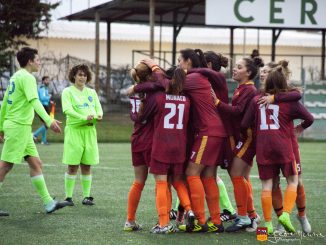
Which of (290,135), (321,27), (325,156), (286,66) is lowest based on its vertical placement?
(325,156)

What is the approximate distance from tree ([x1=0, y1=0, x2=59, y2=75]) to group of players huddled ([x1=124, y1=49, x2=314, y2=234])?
2091cm

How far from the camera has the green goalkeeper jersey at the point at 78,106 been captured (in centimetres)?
1031

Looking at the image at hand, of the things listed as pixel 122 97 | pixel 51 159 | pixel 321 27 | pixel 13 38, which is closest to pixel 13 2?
pixel 13 38

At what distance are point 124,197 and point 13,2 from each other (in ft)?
69.0

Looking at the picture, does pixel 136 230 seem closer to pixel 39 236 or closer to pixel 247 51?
pixel 39 236

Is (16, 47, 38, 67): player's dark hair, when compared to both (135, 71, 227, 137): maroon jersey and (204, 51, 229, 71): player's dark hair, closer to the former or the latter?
(135, 71, 227, 137): maroon jersey

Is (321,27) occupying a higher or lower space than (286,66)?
higher

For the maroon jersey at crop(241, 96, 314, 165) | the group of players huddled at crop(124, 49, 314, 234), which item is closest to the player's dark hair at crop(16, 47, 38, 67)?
the group of players huddled at crop(124, 49, 314, 234)

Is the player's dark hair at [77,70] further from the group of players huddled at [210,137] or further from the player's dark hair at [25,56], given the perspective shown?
the group of players huddled at [210,137]

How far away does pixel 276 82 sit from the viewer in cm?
825

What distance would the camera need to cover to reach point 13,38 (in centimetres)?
3241

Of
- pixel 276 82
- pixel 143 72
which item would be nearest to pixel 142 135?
pixel 143 72

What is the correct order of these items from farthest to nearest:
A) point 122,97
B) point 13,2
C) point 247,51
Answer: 1. point 247,51
2. point 122,97
3. point 13,2

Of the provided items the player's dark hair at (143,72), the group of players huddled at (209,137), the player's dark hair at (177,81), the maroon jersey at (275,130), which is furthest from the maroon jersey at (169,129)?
the maroon jersey at (275,130)
